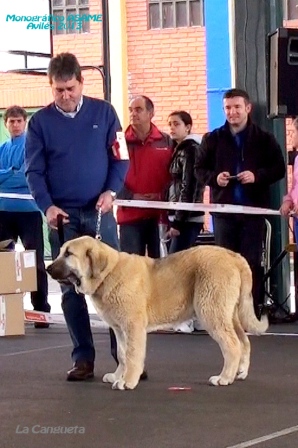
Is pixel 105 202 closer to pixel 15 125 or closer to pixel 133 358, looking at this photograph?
pixel 133 358

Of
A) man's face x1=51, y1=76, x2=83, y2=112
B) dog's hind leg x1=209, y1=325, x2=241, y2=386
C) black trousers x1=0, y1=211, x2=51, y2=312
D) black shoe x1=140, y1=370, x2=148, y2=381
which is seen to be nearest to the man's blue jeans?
black shoe x1=140, y1=370, x2=148, y2=381

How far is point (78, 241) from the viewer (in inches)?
239

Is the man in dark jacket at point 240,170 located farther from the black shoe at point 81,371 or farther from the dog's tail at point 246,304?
the black shoe at point 81,371

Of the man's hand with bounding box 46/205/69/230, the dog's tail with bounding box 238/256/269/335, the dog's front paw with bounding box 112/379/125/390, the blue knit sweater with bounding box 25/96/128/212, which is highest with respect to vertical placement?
the blue knit sweater with bounding box 25/96/128/212

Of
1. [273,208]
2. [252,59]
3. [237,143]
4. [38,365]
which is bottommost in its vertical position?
[38,365]

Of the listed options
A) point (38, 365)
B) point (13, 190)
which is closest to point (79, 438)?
point (38, 365)

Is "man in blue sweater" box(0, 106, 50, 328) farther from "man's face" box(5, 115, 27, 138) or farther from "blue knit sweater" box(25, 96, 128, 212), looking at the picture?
"blue knit sweater" box(25, 96, 128, 212)

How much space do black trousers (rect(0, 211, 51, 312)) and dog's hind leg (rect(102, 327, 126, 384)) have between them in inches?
136

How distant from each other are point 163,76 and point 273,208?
790cm

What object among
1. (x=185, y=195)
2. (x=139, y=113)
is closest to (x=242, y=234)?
(x=185, y=195)

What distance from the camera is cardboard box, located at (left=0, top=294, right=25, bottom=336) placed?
28.9 feet

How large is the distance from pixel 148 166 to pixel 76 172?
91.5 inches

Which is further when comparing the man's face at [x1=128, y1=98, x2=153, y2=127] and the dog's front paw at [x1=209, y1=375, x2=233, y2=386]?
the man's face at [x1=128, y1=98, x2=153, y2=127]

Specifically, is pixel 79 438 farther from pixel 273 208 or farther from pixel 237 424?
pixel 273 208
